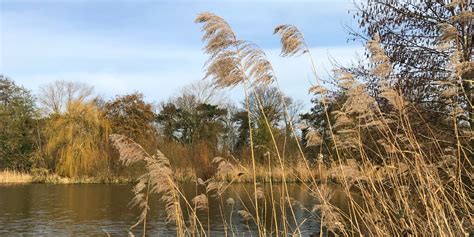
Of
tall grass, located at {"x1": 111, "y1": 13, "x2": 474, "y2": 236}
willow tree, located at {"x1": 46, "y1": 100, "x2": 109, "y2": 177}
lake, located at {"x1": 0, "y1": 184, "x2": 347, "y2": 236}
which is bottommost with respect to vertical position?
lake, located at {"x1": 0, "y1": 184, "x2": 347, "y2": 236}

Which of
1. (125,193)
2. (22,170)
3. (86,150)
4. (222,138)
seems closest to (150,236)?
(125,193)

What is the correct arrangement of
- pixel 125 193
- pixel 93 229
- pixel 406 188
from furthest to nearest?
1. pixel 125 193
2. pixel 93 229
3. pixel 406 188

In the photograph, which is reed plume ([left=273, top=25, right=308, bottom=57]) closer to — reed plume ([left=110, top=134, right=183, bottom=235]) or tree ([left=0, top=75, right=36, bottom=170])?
reed plume ([left=110, top=134, right=183, bottom=235])

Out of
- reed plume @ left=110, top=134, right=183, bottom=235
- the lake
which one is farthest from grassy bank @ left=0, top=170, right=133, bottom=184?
reed plume @ left=110, top=134, right=183, bottom=235

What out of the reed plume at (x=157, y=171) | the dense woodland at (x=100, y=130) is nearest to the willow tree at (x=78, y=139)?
the dense woodland at (x=100, y=130)

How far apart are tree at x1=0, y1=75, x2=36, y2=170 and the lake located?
11.6 metres

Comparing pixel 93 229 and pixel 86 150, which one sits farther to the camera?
pixel 86 150

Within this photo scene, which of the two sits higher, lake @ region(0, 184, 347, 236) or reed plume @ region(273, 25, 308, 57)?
reed plume @ region(273, 25, 308, 57)

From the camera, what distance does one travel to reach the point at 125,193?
21.7 metres

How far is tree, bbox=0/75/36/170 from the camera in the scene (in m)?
32.2

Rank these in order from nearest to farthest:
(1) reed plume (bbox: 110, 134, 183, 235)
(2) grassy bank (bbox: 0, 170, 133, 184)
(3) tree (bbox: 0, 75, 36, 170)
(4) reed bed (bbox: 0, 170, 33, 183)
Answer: (1) reed plume (bbox: 110, 134, 183, 235)
(2) grassy bank (bbox: 0, 170, 133, 184)
(4) reed bed (bbox: 0, 170, 33, 183)
(3) tree (bbox: 0, 75, 36, 170)

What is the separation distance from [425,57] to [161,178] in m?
5.13

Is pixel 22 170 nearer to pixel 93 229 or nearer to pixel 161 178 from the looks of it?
pixel 93 229

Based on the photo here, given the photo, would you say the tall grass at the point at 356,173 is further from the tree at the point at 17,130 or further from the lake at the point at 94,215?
the tree at the point at 17,130
